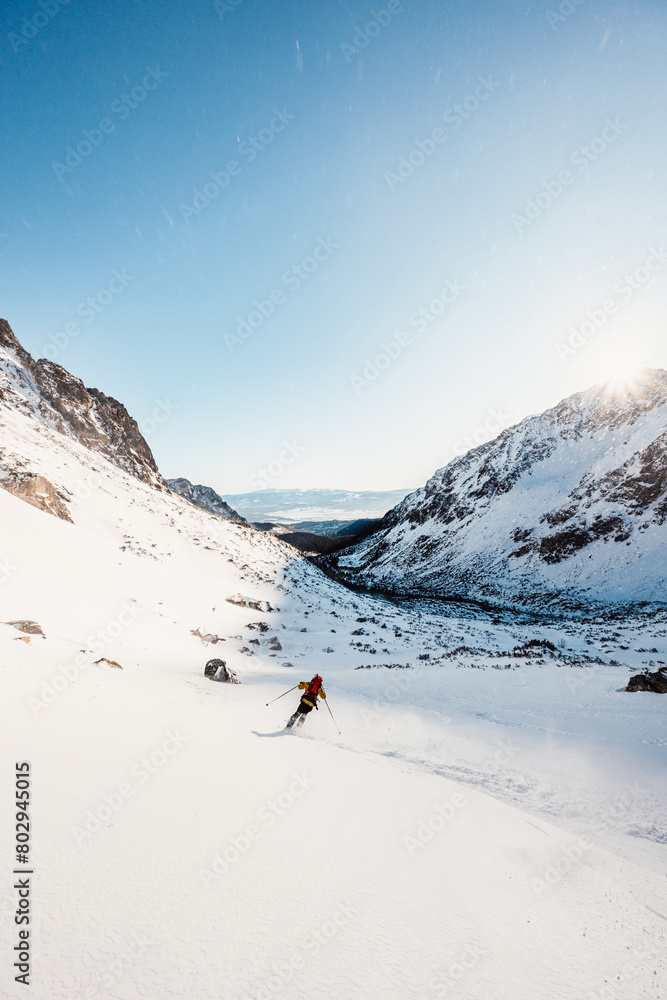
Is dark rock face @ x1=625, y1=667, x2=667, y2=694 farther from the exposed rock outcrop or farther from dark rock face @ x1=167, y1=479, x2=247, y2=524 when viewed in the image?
dark rock face @ x1=167, y1=479, x2=247, y2=524

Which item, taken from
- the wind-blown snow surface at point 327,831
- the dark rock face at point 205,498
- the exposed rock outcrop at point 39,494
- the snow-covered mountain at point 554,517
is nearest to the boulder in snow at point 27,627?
the wind-blown snow surface at point 327,831

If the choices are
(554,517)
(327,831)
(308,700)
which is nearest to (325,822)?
(327,831)

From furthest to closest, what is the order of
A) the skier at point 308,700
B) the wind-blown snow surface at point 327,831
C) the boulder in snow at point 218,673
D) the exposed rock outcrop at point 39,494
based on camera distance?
the exposed rock outcrop at point 39,494, the boulder in snow at point 218,673, the skier at point 308,700, the wind-blown snow surface at point 327,831

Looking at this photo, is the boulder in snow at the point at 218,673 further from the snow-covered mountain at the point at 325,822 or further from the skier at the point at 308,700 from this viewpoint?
the skier at the point at 308,700

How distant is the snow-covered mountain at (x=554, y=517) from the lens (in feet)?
145

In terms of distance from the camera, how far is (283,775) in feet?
16.2

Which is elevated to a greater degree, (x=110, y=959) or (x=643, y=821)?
(x=110, y=959)

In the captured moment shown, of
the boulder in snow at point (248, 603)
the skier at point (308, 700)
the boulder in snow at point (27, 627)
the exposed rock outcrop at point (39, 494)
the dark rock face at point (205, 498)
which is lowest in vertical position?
the boulder in snow at point (248, 603)

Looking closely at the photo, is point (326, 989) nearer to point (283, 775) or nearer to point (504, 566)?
point (283, 775)

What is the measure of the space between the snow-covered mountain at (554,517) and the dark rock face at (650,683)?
3457 cm

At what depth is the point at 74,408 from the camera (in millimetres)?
43219

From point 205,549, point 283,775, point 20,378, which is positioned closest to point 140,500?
point 205,549

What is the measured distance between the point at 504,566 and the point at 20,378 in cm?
6047

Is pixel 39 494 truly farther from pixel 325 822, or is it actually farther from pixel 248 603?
pixel 325 822
